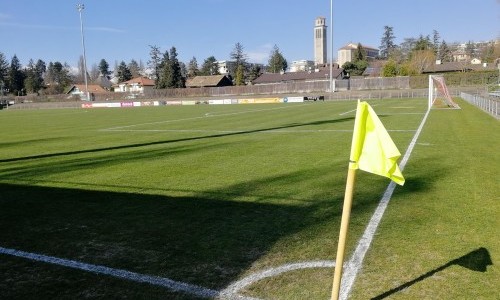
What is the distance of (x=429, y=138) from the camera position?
1351cm

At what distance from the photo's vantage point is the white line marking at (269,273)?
12.2ft

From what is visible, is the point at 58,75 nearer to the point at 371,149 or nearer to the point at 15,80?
the point at 15,80

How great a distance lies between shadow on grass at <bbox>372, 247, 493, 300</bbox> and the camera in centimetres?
379

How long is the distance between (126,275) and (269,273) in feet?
4.73

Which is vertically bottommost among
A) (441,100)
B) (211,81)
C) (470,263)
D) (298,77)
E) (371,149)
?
(470,263)

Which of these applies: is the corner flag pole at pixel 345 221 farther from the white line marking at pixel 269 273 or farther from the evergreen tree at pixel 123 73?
the evergreen tree at pixel 123 73

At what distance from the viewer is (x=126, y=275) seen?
406cm

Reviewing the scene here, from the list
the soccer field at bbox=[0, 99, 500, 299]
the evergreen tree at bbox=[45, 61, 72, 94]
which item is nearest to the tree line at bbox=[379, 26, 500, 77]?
the soccer field at bbox=[0, 99, 500, 299]

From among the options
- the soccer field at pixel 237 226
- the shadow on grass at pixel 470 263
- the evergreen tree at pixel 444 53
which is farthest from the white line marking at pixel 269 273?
the evergreen tree at pixel 444 53

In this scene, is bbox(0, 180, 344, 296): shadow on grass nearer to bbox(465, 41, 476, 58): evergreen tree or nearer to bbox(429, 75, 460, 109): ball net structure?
bbox(429, 75, 460, 109): ball net structure

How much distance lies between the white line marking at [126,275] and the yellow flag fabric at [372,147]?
5.39ft

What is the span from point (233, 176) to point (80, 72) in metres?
186

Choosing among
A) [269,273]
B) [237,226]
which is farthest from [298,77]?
[269,273]

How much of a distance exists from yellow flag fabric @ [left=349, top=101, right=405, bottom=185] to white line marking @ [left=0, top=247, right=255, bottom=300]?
1.64m
